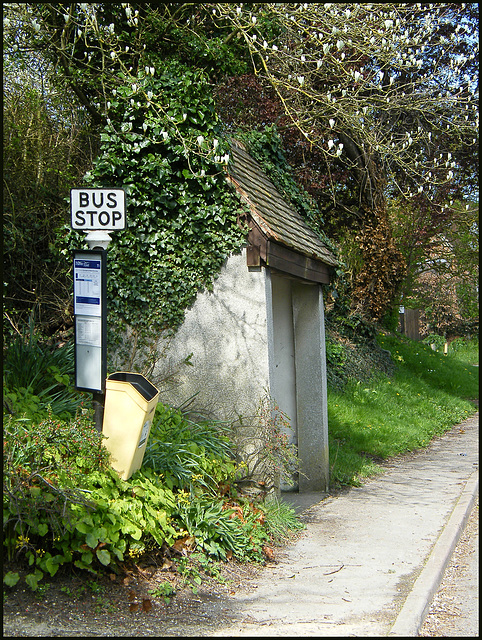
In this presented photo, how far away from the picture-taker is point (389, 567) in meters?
5.72

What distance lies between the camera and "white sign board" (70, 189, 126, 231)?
4914 mm

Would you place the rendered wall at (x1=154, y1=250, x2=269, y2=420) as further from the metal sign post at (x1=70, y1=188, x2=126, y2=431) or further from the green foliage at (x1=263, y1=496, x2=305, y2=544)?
the metal sign post at (x1=70, y1=188, x2=126, y2=431)

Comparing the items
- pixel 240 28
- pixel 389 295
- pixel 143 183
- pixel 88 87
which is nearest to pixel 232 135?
pixel 240 28

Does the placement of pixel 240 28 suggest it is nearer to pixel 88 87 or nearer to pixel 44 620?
pixel 88 87

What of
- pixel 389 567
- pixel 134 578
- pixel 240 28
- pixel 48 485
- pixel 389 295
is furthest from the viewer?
pixel 389 295

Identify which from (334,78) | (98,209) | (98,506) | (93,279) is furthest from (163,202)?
(334,78)

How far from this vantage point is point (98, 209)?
494 cm

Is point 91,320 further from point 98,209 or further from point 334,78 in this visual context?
point 334,78

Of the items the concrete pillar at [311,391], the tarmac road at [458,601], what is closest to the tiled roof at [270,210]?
the concrete pillar at [311,391]

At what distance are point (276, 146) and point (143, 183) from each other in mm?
3187

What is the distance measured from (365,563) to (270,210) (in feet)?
12.5

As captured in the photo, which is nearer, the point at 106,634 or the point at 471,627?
the point at 106,634

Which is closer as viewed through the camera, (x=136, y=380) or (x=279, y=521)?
(x=136, y=380)

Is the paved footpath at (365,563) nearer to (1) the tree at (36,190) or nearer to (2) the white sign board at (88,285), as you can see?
(2) the white sign board at (88,285)
